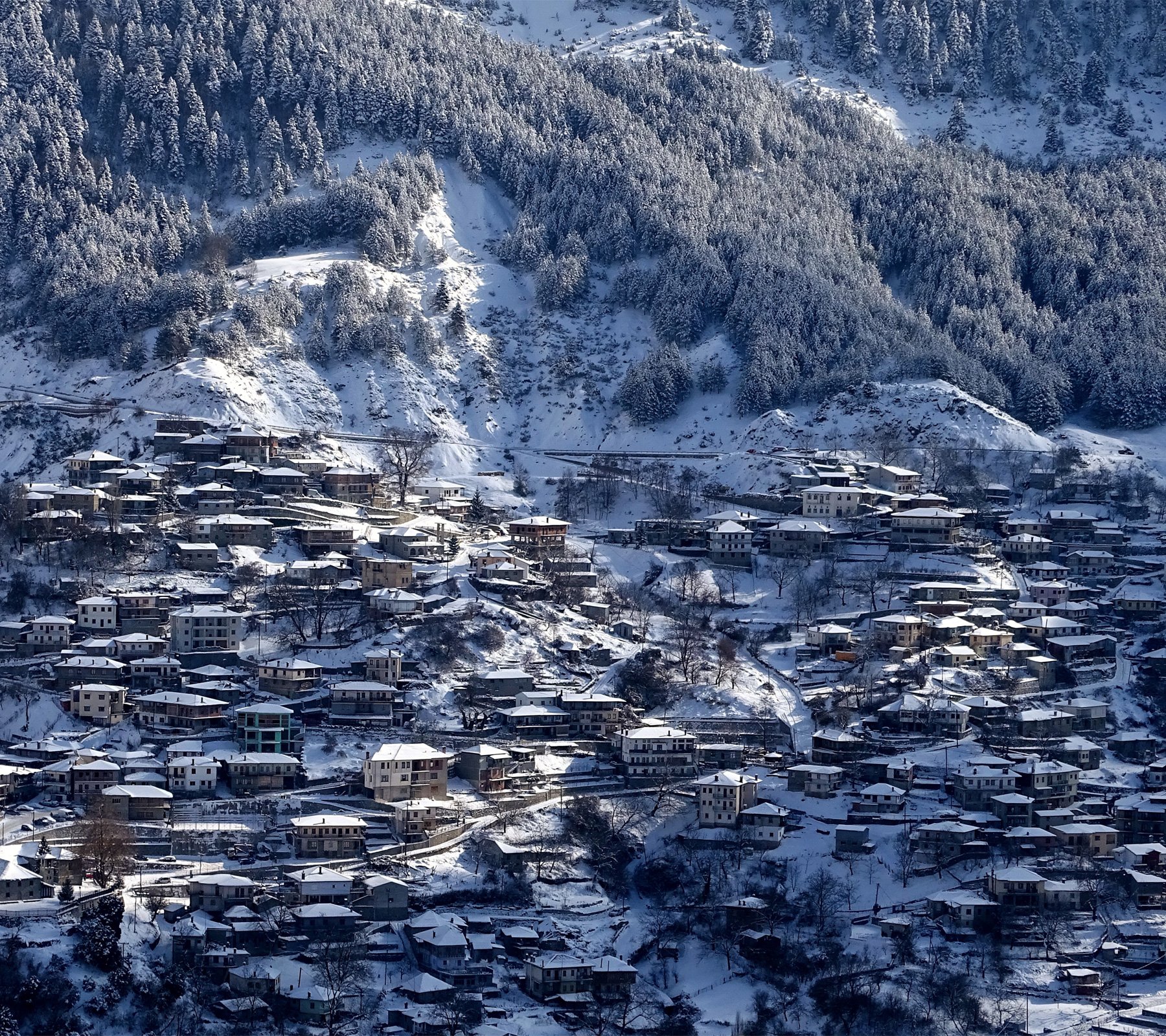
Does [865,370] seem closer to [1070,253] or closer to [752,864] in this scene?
[1070,253]

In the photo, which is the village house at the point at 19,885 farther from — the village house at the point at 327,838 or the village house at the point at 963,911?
the village house at the point at 963,911

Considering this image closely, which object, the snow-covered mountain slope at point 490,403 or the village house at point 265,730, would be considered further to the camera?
the snow-covered mountain slope at point 490,403

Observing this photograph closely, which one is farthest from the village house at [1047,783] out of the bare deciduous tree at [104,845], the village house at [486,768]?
the bare deciduous tree at [104,845]

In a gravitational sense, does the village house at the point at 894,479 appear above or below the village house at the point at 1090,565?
above

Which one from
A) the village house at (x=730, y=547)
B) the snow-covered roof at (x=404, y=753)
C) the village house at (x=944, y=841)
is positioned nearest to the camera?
the village house at (x=944, y=841)

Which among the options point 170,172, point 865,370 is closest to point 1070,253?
point 865,370

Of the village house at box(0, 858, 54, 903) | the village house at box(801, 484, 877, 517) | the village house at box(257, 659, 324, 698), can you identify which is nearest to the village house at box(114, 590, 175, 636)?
the village house at box(257, 659, 324, 698)

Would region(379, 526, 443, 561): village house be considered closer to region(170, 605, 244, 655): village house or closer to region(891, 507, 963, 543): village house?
region(170, 605, 244, 655): village house
